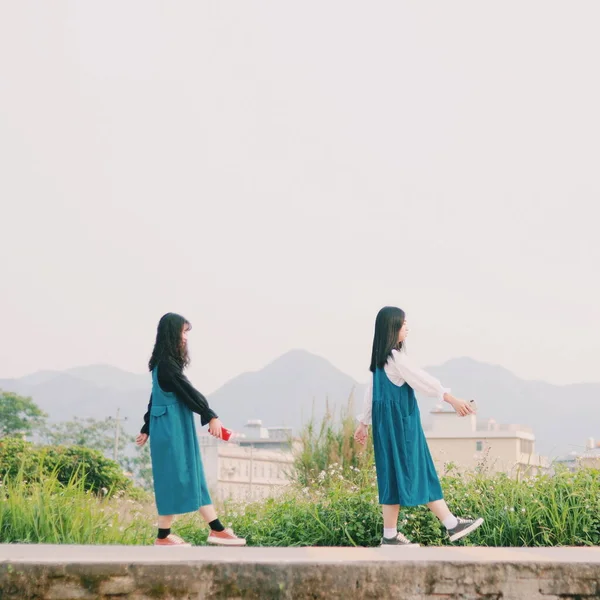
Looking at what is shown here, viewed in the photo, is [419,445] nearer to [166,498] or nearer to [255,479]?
[166,498]

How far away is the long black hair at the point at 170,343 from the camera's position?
6715 millimetres

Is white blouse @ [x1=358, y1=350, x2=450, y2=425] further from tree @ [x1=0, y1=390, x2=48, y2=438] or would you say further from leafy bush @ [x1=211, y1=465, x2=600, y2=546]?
tree @ [x1=0, y1=390, x2=48, y2=438]

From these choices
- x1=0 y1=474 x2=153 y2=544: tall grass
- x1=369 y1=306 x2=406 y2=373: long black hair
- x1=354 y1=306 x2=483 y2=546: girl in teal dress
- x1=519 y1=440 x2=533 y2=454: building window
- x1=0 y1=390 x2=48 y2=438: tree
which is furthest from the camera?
x1=0 y1=390 x2=48 y2=438: tree

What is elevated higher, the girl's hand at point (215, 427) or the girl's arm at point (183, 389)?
the girl's arm at point (183, 389)

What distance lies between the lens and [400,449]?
6535 millimetres

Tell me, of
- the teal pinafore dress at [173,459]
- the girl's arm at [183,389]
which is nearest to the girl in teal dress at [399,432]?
the girl's arm at [183,389]

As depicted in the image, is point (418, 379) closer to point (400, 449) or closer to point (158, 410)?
point (400, 449)

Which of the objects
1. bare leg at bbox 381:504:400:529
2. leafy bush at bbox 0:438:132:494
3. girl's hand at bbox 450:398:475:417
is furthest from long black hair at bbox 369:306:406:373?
leafy bush at bbox 0:438:132:494

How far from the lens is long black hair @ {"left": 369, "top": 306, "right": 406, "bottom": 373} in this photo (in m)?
6.66

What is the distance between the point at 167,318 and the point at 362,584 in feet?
8.84

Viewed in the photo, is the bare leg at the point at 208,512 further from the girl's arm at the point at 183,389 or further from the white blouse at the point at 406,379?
the white blouse at the point at 406,379

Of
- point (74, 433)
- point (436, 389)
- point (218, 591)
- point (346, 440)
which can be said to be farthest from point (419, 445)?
point (74, 433)

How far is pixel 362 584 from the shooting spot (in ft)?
15.9

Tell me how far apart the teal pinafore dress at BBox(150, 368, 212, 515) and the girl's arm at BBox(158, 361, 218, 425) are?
0.06 m
